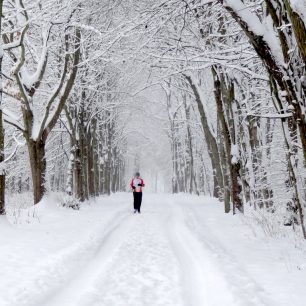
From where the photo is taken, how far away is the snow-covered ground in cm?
500

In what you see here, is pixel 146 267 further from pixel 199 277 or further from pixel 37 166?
pixel 37 166

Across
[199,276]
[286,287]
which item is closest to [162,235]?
[199,276]

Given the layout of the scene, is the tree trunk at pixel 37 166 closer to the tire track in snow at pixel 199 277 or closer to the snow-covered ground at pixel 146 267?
the snow-covered ground at pixel 146 267

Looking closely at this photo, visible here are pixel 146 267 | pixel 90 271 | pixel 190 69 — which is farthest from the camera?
pixel 190 69

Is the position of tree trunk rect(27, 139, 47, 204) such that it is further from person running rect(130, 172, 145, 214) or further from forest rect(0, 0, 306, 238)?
person running rect(130, 172, 145, 214)

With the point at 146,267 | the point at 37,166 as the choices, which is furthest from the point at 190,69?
the point at 37,166

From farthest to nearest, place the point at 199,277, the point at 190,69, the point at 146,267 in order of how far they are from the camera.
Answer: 1. the point at 190,69
2. the point at 146,267
3. the point at 199,277

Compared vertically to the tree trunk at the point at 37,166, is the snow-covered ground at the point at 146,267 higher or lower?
lower

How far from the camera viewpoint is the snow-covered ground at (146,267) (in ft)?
16.4

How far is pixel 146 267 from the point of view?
6.83 m

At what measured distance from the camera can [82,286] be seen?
18.4ft

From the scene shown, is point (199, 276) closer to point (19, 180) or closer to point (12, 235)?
point (12, 235)

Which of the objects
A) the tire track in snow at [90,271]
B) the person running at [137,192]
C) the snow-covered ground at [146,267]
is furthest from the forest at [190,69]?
the tire track in snow at [90,271]

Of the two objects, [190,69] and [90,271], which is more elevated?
[190,69]
